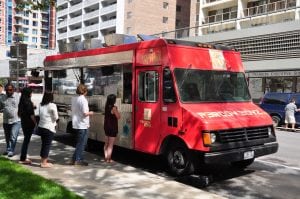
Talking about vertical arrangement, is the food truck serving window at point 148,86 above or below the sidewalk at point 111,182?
above

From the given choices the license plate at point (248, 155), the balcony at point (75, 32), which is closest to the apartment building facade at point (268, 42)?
the license plate at point (248, 155)

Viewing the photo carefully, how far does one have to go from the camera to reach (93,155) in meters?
10.2

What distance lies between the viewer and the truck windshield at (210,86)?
8.13 meters

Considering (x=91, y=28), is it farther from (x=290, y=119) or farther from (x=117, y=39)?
(x=117, y=39)

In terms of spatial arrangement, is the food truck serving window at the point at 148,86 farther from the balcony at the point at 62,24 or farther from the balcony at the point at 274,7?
the balcony at the point at 62,24

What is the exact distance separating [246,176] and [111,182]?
285cm

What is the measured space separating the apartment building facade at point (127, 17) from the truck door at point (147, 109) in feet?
189

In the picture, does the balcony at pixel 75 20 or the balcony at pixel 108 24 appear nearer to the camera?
the balcony at pixel 108 24

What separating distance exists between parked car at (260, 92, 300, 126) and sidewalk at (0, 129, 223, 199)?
45.8ft

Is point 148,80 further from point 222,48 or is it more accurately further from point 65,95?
point 65,95

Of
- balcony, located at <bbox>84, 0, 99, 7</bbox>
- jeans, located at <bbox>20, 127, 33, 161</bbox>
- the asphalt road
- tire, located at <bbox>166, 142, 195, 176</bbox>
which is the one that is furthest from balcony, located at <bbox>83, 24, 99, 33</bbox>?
tire, located at <bbox>166, 142, 195, 176</bbox>

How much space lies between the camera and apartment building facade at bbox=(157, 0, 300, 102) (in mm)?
28452

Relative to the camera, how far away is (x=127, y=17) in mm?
72188

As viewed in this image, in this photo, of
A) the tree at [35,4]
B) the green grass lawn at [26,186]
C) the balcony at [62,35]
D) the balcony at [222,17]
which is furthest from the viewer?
the balcony at [62,35]
